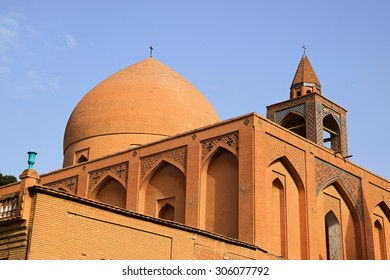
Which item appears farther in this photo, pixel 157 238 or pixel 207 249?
pixel 207 249

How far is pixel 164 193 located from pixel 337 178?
4386 mm

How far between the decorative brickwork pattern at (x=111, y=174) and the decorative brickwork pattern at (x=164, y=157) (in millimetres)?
666

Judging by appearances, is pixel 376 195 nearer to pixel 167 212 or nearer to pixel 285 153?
pixel 285 153

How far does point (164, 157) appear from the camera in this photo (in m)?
15.9

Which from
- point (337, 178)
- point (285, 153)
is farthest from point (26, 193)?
point (337, 178)

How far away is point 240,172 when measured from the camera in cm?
1397

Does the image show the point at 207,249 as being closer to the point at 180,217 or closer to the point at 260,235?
the point at 260,235

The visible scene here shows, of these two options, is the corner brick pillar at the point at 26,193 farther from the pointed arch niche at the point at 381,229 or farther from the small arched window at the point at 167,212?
the pointed arch niche at the point at 381,229

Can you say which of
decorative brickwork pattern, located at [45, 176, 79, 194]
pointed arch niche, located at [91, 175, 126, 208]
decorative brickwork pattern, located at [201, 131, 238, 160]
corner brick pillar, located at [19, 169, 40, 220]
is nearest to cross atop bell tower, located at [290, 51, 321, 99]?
decorative brickwork pattern, located at [201, 131, 238, 160]

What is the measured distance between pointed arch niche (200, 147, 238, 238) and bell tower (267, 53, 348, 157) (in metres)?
3.13

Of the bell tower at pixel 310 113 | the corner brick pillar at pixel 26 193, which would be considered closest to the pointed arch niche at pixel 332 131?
the bell tower at pixel 310 113
